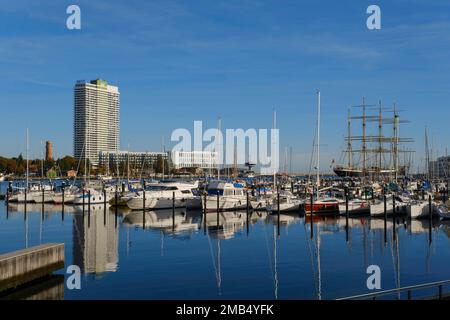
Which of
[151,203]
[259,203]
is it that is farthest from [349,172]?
[151,203]

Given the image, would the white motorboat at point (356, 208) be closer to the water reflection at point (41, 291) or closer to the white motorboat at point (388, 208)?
the white motorboat at point (388, 208)

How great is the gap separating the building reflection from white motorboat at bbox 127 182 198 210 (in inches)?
288

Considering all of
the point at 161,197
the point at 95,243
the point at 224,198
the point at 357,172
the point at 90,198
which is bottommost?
the point at 95,243

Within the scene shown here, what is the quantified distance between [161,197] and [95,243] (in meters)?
33.6

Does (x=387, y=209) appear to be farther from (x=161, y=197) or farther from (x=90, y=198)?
(x=90, y=198)

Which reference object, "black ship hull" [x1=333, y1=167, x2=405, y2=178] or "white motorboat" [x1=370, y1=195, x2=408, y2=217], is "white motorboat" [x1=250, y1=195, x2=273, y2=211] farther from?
"black ship hull" [x1=333, y1=167, x2=405, y2=178]

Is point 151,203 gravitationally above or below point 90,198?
below

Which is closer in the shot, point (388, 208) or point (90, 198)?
point (388, 208)

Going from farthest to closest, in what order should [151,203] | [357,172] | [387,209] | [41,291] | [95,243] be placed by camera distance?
[357,172]
[151,203]
[387,209]
[95,243]
[41,291]

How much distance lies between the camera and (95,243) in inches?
1633

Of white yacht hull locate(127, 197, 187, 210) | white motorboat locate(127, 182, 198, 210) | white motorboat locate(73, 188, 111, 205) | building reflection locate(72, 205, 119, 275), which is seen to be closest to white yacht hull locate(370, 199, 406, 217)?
white motorboat locate(127, 182, 198, 210)

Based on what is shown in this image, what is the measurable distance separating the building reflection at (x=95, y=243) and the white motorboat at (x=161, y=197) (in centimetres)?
730

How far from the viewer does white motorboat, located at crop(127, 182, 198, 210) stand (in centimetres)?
7244
